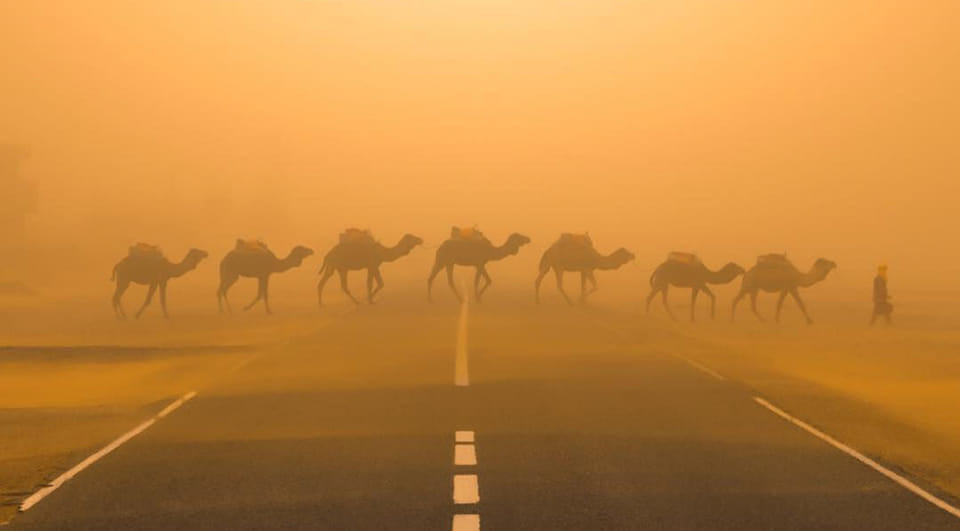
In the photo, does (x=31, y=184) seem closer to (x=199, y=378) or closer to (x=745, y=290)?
(x=745, y=290)

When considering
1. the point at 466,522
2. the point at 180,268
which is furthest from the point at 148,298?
the point at 466,522

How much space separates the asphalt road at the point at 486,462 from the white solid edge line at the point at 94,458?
0.37 feet

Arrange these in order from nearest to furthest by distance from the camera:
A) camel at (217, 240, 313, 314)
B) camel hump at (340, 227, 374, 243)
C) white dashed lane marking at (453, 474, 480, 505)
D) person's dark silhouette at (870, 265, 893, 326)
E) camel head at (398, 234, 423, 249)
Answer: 1. white dashed lane marking at (453, 474, 480, 505)
2. person's dark silhouette at (870, 265, 893, 326)
3. camel at (217, 240, 313, 314)
4. camel hump at (340, 227, 374, 243)
5. camel head at (398, 234, 423, 249)

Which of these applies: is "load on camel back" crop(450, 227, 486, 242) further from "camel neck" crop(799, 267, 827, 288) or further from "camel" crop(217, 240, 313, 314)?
"camel neck" crop(799, 267, 827, 288)

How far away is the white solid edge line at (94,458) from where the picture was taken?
998cm

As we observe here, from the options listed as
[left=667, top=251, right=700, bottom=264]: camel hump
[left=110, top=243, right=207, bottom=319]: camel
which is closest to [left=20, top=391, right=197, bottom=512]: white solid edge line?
[left=110, top=243, right=207, bottom=319]: camel

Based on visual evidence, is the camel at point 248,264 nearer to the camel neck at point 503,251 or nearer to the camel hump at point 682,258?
the camel neck at point 503,251

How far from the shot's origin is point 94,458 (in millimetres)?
11891

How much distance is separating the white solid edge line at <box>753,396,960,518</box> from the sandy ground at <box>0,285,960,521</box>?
301 millimetres

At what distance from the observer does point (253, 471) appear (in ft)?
35.9

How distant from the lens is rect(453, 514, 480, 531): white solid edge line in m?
8.71

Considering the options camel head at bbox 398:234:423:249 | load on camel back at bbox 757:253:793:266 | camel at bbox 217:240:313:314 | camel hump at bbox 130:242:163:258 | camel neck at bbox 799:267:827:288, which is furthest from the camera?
camel head at bbox 398:234:423:249

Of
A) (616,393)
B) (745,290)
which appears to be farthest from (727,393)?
(745,290)

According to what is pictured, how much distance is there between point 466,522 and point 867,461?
4.82 m
